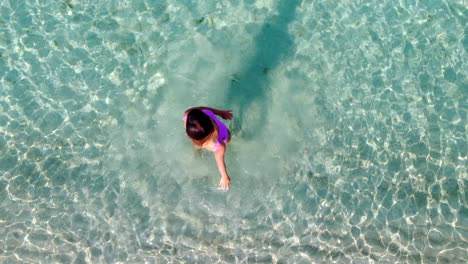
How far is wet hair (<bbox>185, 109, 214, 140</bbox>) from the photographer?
4.54 meters

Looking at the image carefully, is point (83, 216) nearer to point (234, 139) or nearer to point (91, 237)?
point (91, 237)

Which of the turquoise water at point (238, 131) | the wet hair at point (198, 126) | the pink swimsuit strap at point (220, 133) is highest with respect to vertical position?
the wet hair at point (198, 126)

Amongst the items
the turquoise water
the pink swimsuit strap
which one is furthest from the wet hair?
the turquoise water

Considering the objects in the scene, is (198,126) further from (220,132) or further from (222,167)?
(220,132)

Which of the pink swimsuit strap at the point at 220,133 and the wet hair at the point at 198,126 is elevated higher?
the wet hair at the point at 198,126

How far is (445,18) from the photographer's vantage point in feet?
27.0

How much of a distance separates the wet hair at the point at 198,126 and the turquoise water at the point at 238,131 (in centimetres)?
241

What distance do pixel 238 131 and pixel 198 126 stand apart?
2.65 m

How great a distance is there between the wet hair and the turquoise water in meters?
2.41

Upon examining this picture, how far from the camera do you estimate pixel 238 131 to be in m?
7.13

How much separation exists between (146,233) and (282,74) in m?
3.89

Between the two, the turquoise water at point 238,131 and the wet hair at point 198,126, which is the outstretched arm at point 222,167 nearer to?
the wet hair at point 198,126

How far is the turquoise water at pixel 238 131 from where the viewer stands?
6660 mm

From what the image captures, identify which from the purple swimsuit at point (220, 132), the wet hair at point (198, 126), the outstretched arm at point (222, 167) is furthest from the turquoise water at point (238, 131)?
the wet hair at point (198, 126)
